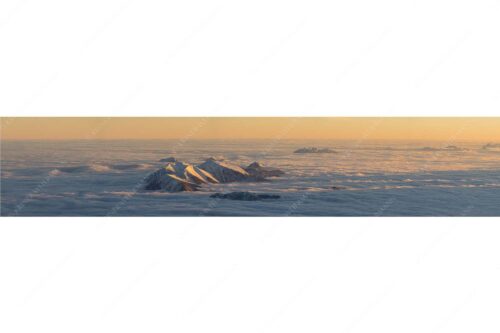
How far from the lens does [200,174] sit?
8344 millimetres

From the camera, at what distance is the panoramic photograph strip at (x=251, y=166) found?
8086 mm

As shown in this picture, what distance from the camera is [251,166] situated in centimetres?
848

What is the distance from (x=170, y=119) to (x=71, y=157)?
1387 mm

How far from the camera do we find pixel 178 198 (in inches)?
321

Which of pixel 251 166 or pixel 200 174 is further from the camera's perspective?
pixel 251 166

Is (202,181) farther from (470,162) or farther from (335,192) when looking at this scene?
(470,162)

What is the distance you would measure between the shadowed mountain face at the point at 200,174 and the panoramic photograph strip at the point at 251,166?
1cm

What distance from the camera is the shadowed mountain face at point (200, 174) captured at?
8.27m

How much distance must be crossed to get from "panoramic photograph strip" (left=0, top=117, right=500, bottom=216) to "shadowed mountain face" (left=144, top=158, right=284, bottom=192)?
0.01 metres

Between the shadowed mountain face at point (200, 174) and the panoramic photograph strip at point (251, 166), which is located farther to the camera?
the shadowed mountain face at point (200, 174)

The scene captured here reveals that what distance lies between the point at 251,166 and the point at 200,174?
0.69 m

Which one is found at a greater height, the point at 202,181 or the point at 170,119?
the point at 170,119

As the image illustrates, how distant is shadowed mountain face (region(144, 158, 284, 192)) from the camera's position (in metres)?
8.27
